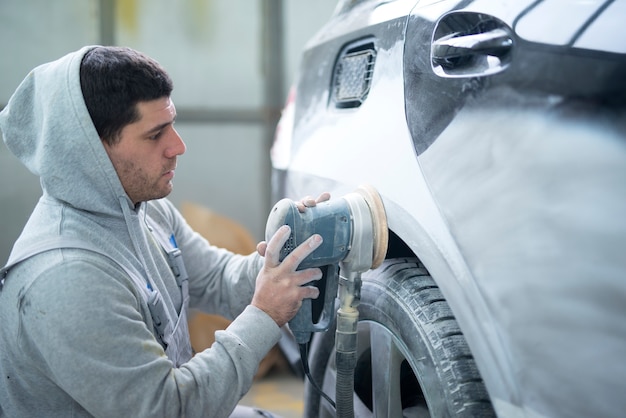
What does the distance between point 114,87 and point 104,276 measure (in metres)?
0.44

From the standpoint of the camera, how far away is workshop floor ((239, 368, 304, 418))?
3238 mm

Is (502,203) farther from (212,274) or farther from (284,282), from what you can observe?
(212,274)

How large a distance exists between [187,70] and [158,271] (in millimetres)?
2885

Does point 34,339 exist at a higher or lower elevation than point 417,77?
lower

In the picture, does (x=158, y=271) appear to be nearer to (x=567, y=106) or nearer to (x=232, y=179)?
(x=567, y=106)

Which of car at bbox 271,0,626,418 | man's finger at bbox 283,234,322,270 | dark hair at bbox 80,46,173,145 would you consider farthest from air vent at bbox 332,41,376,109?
dark hair at bbox 80,46,173,145

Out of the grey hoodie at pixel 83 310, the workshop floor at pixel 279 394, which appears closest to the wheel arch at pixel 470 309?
the grey hoodie at pixel 83 310

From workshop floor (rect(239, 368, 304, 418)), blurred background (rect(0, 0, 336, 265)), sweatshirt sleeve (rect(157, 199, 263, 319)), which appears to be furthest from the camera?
blurred background (rect(0, 0, 336, 265))

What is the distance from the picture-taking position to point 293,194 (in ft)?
6.31

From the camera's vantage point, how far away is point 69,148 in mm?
1415

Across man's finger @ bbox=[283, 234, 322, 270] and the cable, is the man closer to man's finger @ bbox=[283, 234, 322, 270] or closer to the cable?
man's finger @ bbox=[283, 234, 322, 270]

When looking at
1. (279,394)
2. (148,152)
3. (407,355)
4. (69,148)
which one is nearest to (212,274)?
(148,152)

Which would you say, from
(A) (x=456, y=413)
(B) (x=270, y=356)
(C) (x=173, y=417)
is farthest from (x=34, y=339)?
(B) (x=270, y=356)

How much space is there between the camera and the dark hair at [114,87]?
4.72ft
